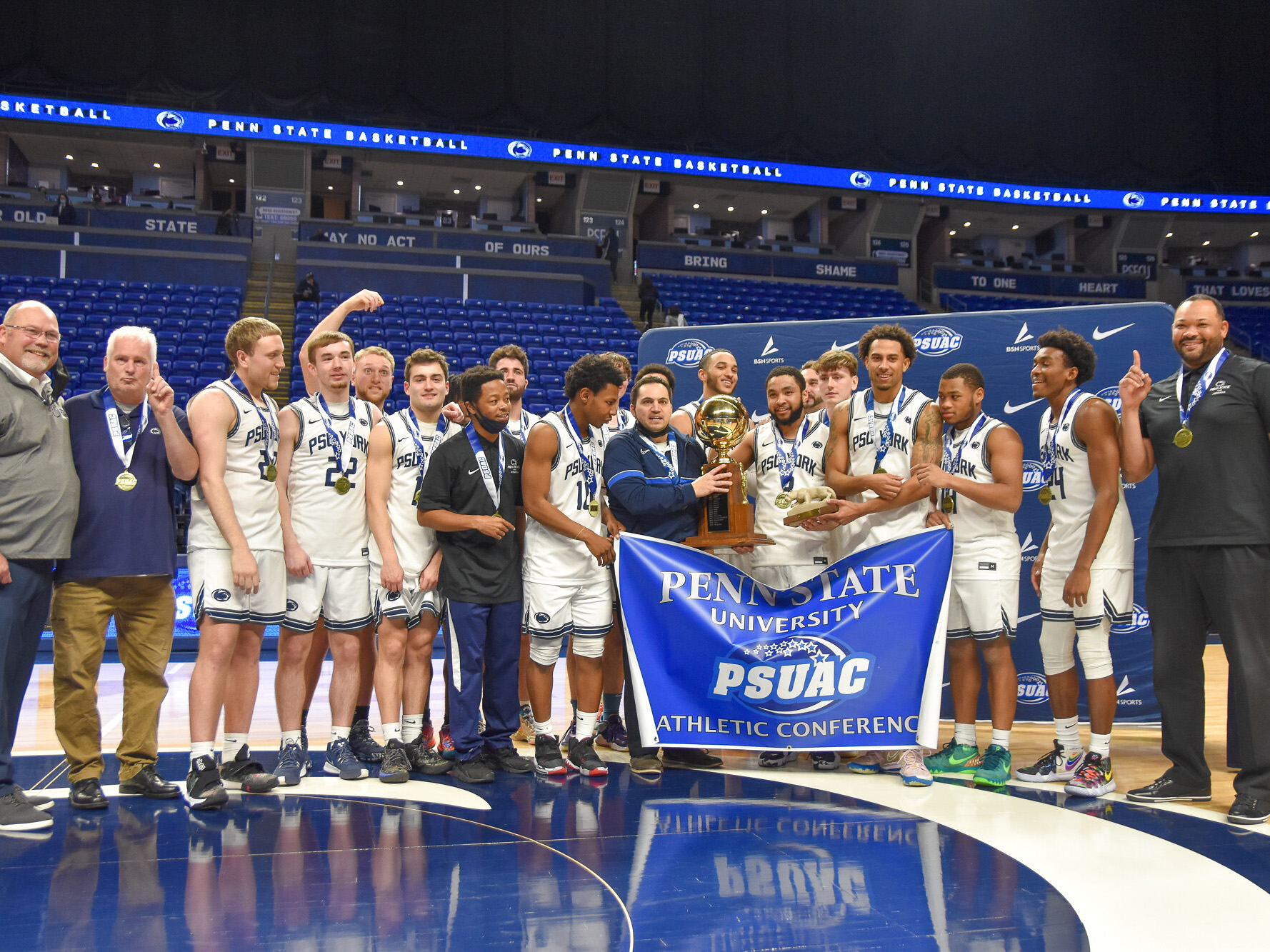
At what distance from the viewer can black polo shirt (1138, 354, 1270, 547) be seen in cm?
378

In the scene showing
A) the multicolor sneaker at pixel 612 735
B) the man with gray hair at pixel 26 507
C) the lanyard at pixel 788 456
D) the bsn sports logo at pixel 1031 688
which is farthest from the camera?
the bsn sports logo at pixel 1031 688

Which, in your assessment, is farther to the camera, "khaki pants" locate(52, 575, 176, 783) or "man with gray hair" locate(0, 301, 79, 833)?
"khaki pants" locate(52, 575, 176, 783)

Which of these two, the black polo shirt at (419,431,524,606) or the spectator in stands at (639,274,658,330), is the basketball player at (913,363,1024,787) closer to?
the black polo shirt at (419,431,524,606)

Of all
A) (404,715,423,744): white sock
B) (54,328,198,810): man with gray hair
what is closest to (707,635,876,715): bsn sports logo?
(404,715,423,744): white sock

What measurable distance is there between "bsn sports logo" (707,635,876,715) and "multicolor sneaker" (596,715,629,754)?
38.7 inches

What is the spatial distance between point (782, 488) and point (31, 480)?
324cm

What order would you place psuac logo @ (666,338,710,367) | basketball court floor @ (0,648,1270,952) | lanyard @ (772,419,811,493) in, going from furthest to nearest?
psuac logo @ (666,338,710,367), lanyard @ (772,419,811,493), basketball court floor @ (0,648,1270,952)

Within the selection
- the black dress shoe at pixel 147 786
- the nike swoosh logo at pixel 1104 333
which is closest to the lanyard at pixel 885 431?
the nike swoosh logo at pixel 1104 333

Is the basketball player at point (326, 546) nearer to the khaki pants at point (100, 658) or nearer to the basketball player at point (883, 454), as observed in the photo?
the khaki pants at point (100, 658)

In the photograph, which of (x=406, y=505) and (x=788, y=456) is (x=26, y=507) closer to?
(x=406, y=505)

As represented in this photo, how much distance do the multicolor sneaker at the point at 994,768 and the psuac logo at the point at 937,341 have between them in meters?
2.52

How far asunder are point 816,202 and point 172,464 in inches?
920

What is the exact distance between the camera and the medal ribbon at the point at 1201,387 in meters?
3.88

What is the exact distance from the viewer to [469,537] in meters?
4.29
